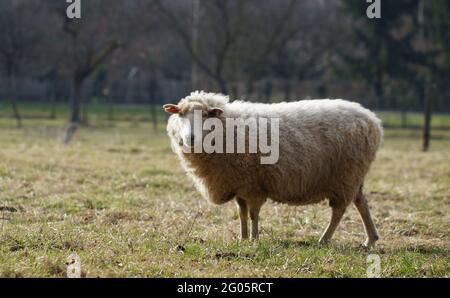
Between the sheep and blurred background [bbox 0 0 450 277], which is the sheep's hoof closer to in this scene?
the sheep

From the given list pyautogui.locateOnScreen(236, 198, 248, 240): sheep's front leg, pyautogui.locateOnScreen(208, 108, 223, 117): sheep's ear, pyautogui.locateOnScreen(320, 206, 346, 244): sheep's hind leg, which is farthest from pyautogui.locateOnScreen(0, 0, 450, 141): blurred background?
pyautogui.locateOnScreen(320, 206, 346, 244): sheep's hind leg

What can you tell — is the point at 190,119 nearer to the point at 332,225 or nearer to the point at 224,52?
the point at 332,225

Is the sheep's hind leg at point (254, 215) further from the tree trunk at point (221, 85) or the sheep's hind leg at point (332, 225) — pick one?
the tree trunk at point (221, 85)

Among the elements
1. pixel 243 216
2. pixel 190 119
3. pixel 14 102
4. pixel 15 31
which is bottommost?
pixel 14 102

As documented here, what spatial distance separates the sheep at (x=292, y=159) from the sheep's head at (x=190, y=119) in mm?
10

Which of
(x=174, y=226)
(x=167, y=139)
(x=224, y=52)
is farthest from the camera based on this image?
(x=224, y=52)

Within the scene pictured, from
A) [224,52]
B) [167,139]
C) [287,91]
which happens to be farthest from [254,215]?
[287,91]

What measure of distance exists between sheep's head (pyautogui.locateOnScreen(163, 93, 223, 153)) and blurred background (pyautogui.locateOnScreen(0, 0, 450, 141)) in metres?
21.6

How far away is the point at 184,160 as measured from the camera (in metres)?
7.50

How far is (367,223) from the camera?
24.6 ft

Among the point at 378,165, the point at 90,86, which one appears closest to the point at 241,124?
the point at 378,165

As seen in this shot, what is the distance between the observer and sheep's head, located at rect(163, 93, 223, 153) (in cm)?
707

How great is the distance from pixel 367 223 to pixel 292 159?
1.07 meters
